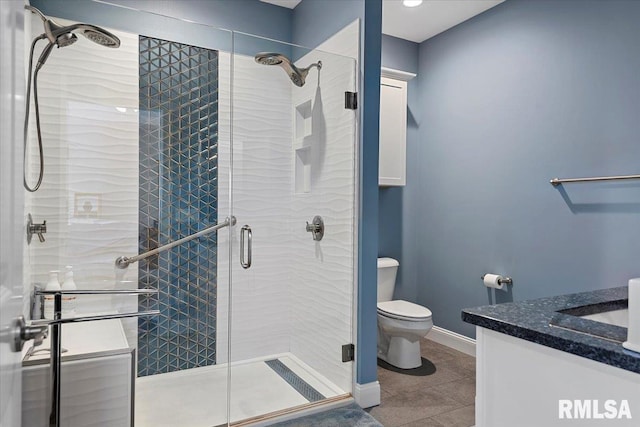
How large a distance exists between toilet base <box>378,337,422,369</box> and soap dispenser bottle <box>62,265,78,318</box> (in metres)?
2.04

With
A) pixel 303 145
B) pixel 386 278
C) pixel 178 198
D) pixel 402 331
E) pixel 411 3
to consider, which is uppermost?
pixel 411 3

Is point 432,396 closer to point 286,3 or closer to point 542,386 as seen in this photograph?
point 542,386

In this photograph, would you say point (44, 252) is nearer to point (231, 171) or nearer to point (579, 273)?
point (231, 171)

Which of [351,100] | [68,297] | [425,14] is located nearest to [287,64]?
[351,100]

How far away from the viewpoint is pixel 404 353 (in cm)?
295

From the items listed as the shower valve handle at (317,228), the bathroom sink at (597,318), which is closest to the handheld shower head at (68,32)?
the shower valve handle at (317,228)

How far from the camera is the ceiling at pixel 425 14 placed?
3025 mm

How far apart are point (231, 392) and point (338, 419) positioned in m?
0.59

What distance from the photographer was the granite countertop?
0.87 m

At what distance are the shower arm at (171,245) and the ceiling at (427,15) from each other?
1.99 meters

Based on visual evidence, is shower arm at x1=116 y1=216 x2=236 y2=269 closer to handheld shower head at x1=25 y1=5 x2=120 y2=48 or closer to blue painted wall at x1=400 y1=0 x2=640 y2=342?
handheld shower head at x1=25 y1=5 x2=120 y2=48

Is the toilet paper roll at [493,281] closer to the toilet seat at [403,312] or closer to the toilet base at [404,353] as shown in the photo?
the toilet seat at [403,312]

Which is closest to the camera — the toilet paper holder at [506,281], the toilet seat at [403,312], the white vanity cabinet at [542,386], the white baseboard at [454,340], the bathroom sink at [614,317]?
the white vanity cabinet at [542,386]

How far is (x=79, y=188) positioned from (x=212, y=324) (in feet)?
3.12
